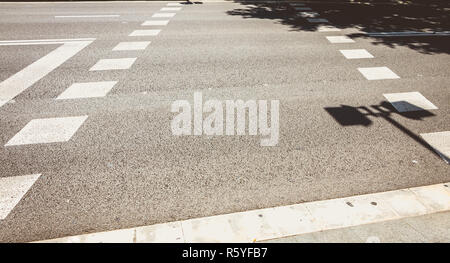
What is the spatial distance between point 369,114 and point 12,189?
5.93m

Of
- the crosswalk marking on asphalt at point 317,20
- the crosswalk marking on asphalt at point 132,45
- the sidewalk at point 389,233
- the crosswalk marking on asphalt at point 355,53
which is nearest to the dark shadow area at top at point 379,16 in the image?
the crosswalk marking on asphalt at point 317,20

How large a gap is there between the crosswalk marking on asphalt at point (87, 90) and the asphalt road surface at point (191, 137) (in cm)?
4

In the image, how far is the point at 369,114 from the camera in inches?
Answer: 217

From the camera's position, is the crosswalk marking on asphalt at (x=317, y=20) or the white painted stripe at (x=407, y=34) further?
the crosswalk marking on asphalt at (x=317, y=20)

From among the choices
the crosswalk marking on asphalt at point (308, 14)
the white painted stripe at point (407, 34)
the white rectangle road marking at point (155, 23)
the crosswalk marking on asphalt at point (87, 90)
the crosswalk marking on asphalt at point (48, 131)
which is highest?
the crosswalk marking on asphalt at point (308, 14)

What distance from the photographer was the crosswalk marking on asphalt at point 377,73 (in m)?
7.00

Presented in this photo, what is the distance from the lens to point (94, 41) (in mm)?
9109

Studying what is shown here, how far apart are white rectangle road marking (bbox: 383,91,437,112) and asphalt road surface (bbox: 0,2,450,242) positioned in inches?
4.5

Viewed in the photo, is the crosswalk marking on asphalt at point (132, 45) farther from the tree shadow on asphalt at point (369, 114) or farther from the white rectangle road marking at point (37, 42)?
the tree shadow on asphalt at point (369, 114)

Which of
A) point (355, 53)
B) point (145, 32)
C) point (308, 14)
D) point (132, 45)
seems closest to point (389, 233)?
point (355, 53)

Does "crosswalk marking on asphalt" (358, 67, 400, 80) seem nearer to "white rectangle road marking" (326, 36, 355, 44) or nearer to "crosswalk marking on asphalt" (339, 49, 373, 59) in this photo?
"crosswalk marking on asphalt" (339, 49, 373, 59)

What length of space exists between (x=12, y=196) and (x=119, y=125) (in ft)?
6.23
